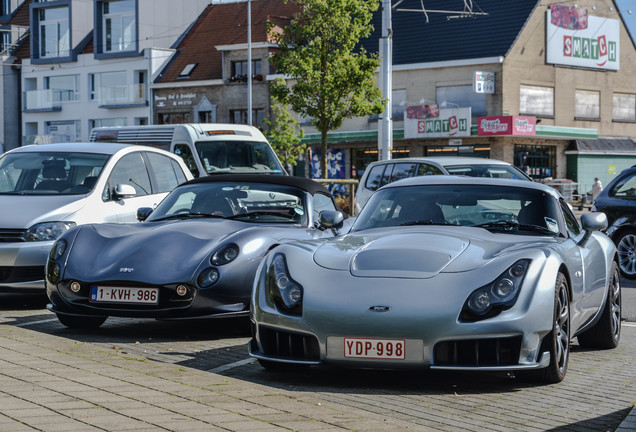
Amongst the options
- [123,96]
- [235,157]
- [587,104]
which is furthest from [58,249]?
[123,96]

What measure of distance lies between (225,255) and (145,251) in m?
0.63

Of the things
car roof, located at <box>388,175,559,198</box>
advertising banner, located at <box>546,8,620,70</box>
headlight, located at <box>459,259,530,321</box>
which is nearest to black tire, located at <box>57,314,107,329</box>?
car roof, located at <box>388,175,559,198</box>

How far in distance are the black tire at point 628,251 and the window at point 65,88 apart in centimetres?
5513

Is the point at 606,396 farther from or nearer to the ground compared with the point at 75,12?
nearer to the ground

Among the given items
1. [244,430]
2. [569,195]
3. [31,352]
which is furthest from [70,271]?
[569,195]

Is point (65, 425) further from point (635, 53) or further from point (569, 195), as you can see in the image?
point (635, 53)

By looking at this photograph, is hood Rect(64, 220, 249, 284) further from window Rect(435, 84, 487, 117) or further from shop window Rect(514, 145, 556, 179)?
shop window Rect(514, 145, 556, 179)

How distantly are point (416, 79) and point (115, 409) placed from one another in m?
46.6

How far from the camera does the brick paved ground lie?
4.84 meters

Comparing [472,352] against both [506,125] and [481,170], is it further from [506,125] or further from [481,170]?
[506,125]

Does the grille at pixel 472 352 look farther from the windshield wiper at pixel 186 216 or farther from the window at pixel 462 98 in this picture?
the window at pixel 462 98

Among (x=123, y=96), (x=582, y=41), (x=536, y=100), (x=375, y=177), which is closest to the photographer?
(x=375, y=177)

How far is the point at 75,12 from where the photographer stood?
218 ft

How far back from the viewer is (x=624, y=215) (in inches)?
608
